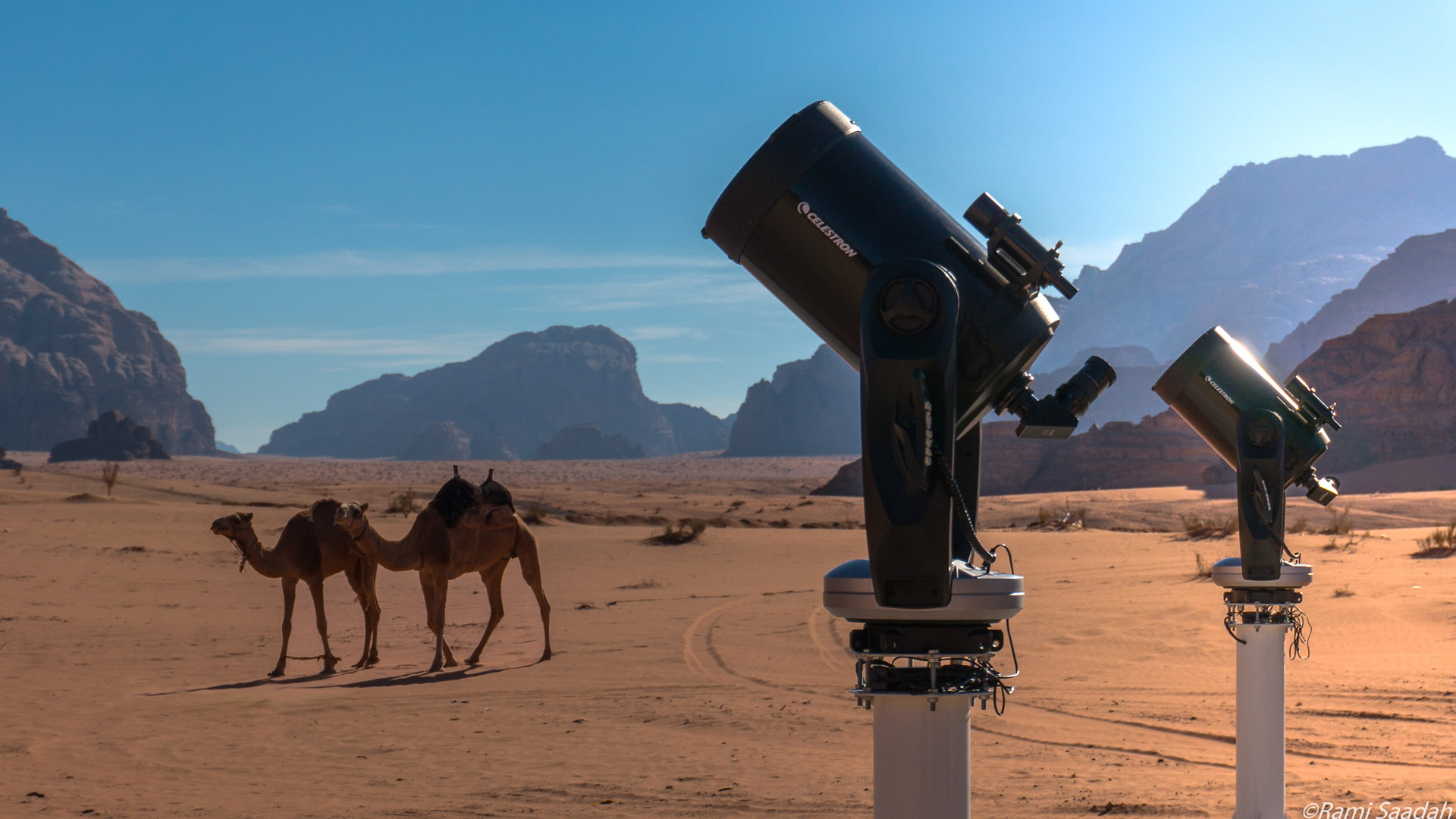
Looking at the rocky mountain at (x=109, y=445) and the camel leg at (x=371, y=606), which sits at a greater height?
the rocky mountain at (x=109, y=445)

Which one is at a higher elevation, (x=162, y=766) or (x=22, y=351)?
(x=22, y=351)

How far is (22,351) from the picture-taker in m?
163

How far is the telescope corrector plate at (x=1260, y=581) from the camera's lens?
4.57m

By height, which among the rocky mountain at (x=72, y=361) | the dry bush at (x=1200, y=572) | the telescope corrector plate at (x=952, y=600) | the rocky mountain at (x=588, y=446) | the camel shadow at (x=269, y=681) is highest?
the rocky mountain at (x=72, y=361)

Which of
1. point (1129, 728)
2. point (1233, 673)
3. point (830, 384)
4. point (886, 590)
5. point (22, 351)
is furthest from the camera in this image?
point (830, 384)

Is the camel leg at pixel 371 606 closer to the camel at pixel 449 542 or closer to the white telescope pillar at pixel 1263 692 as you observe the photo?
the camel at pixel 449 542

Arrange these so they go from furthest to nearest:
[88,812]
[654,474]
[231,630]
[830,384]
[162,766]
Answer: [830,384]
[654,474]
[231,630]
[162,766]
[88,812]

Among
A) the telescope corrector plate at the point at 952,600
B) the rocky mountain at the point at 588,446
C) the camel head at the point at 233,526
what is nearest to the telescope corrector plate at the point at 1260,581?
the telescope corrector plate at the point at 952,600

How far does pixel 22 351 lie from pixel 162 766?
619 feet

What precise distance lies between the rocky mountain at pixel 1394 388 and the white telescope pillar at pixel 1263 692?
53082mm

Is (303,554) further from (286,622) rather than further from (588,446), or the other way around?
(588,446)

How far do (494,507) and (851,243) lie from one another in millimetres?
8491

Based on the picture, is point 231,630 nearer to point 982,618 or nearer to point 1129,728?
point 1129,728

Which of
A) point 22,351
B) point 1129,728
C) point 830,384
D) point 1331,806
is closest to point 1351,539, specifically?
point 1129,728
